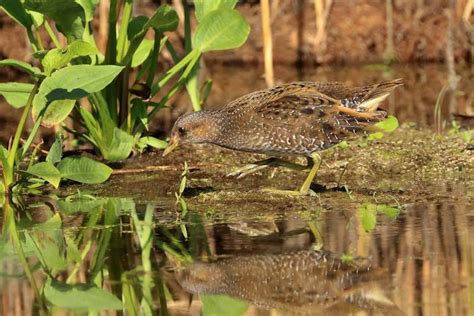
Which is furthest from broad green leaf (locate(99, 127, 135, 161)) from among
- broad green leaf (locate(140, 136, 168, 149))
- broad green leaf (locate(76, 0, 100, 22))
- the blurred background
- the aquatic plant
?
the blurred background

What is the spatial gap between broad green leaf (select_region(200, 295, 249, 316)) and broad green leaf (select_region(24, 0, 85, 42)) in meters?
3.29

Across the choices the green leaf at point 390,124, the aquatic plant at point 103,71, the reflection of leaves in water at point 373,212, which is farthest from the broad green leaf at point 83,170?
the green leaf at point 390,124

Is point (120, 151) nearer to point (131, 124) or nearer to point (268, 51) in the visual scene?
point (131, 124)

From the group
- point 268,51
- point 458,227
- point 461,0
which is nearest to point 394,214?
point 458,227

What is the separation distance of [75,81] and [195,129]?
1.23 meters

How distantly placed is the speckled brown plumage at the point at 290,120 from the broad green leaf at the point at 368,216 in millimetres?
845

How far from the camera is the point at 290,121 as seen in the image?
865 centimetres

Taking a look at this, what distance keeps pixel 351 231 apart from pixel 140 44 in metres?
3.53

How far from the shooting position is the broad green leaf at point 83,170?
8.64 metres

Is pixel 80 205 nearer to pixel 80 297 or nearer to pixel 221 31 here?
pixel 221 31

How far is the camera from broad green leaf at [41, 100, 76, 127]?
27.7ft

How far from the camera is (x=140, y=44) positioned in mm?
10039

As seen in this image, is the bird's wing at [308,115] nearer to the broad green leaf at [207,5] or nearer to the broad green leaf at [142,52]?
the broad green leaf at [207,5]

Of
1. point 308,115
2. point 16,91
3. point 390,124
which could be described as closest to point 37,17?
point 16,91
